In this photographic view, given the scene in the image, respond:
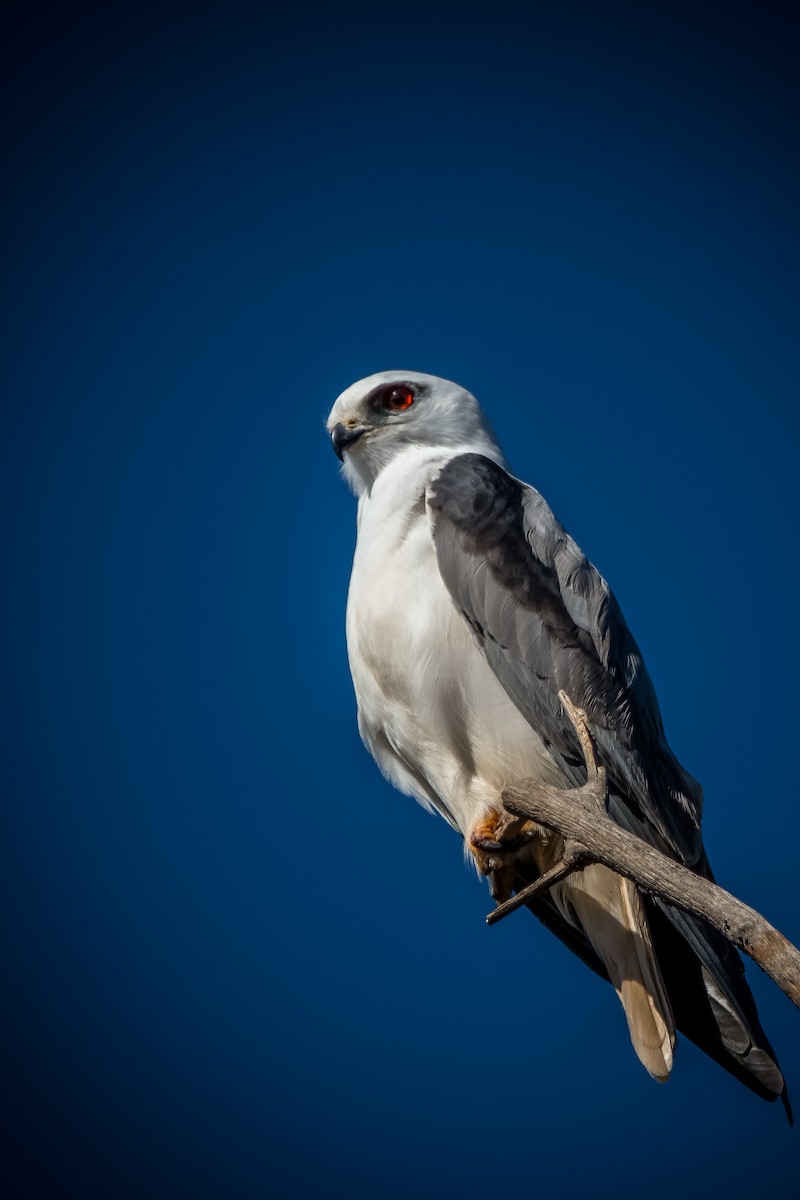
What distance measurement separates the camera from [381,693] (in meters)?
3.38

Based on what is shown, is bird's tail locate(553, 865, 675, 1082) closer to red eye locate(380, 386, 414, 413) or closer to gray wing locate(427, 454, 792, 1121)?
gray wing locate(427, 454, 792, 1121)

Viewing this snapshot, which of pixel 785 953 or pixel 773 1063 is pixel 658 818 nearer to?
pixel 773 1063

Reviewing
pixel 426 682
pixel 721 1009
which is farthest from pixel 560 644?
pixel 721 1009

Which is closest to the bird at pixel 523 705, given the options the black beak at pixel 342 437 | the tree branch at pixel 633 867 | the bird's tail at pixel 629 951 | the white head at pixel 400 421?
the bird's tail at pixel 629 951

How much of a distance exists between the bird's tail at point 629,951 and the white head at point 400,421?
1720 millimetres

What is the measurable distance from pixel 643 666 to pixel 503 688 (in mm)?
545

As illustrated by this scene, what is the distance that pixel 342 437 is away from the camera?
165 inches

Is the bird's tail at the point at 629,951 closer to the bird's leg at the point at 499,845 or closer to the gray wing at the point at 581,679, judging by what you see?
the gray wing at the point at 581,679

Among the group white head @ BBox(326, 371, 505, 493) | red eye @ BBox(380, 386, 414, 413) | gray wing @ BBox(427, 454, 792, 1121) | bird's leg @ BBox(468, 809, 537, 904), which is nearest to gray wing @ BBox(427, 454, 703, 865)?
gray wing @ BBox(427, 454, 792, 1121)

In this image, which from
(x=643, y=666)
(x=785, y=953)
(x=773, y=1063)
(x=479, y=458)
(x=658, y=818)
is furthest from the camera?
(x=479, y=458)

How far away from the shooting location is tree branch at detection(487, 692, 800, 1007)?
1613mm

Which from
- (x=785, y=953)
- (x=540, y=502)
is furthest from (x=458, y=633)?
(x=785, y=953)

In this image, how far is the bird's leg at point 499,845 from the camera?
3141 mm

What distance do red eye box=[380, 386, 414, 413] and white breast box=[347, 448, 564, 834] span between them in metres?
0.72
